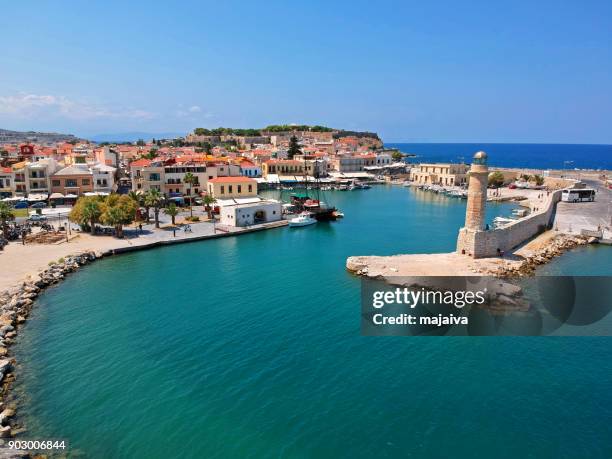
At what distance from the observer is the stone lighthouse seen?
26594 mm

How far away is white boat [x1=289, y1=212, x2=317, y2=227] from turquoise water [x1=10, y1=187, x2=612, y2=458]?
1760 cm

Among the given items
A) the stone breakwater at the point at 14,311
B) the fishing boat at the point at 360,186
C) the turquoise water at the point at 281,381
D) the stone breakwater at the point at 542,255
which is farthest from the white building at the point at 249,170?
the stone breakwater at the point at 542,255

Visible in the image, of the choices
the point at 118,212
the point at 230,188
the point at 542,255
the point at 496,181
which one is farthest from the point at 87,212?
the point at 496,181

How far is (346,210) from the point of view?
178ft

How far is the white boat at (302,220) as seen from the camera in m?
42.1

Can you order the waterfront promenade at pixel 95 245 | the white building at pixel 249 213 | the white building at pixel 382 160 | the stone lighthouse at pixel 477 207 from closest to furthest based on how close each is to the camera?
1. the waterfront promenade at pixel 95 245
2. the stone lighthouse at pixel 477 207
3. the white building at pixel 249 213
4. the white building at pixel 382 160

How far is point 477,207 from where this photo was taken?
2659cm

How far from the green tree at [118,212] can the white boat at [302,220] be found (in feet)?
48.0

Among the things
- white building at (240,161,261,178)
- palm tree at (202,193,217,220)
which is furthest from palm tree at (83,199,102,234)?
white building at (240,161,261,178)

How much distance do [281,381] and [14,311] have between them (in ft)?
46.0

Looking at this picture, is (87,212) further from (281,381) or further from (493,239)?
(493,239)

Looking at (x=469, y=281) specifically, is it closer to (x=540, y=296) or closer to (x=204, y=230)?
(x=540, y=296)

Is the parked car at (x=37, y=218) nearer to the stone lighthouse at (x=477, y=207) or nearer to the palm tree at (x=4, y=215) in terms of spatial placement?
the palm tree at (x=4, y=215)

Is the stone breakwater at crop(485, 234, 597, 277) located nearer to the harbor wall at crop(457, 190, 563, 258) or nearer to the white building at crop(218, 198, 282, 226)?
the harbor wall at crop(457, 190, 563, 258)
